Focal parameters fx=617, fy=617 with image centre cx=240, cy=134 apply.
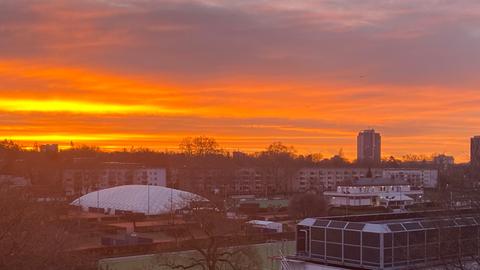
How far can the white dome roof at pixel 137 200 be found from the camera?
4684cm

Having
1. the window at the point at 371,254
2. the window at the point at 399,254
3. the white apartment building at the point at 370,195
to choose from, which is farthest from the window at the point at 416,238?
the white apartment building at the point at 370,195

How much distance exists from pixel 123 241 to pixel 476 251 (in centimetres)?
1978

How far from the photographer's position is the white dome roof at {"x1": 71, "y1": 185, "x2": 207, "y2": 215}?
4684cm

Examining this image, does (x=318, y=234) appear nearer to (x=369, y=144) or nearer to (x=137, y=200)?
(x=137, y=200)

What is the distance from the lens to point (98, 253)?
1051 inches

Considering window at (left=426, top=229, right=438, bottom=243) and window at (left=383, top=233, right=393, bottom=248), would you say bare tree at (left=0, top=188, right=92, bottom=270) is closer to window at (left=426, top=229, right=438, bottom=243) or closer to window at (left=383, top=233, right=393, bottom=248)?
window at (left=383, top=233, right=393, bottom=248)

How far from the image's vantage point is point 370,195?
55250 mm

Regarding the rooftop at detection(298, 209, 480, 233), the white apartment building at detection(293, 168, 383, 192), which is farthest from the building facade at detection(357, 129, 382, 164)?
the rooftop at detection(298, 209, 480, 233)

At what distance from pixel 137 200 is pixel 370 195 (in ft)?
68.4

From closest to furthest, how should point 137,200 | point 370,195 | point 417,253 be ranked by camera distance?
point 417,253 → point 137,200 → point 370,195

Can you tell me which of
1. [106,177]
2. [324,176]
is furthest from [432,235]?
[324,176]

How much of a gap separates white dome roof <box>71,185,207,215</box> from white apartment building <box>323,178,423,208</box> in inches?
575

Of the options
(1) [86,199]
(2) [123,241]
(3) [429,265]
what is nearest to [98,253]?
(2) [123,241]

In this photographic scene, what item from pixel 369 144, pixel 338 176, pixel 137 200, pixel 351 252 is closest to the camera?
pixel 351 252
